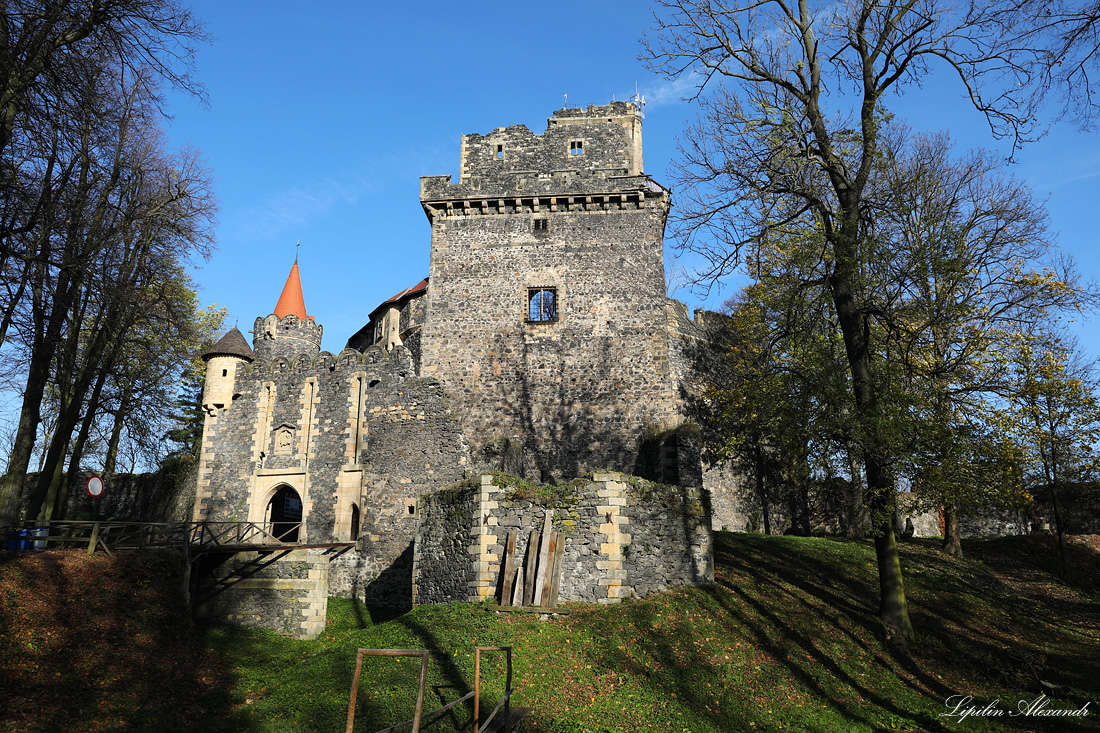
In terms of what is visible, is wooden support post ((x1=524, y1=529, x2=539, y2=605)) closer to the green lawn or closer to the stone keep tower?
the green lawn

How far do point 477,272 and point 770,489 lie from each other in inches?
551

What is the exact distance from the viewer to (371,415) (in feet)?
74.9

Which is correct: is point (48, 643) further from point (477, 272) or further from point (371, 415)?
point (477, 272)

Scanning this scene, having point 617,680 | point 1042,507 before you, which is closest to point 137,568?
point 617,680

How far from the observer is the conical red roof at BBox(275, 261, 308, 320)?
111ft

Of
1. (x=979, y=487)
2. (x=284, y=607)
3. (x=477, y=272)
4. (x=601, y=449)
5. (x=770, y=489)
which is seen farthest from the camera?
(x=770, y=489)

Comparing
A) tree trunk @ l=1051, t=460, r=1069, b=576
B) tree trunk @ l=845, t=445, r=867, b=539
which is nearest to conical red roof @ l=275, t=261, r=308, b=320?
tree trunk @ l=845, t=445, r=867, b=539

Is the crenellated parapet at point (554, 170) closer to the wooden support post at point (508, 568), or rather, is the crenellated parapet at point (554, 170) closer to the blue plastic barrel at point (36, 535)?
the wooden support post at point (508, 568)

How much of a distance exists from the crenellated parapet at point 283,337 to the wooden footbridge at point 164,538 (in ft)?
26.5

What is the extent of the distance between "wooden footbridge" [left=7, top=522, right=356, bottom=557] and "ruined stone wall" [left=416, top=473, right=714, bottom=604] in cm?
743

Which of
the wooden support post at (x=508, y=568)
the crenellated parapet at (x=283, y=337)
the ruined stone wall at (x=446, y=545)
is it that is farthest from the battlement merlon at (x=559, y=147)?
the wooden support post at (x=508, y=568)

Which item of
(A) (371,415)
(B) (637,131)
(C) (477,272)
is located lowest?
(A) (371,415)

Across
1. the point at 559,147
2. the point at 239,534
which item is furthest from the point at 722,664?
the point at 559,147

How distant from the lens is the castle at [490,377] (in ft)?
70.7
